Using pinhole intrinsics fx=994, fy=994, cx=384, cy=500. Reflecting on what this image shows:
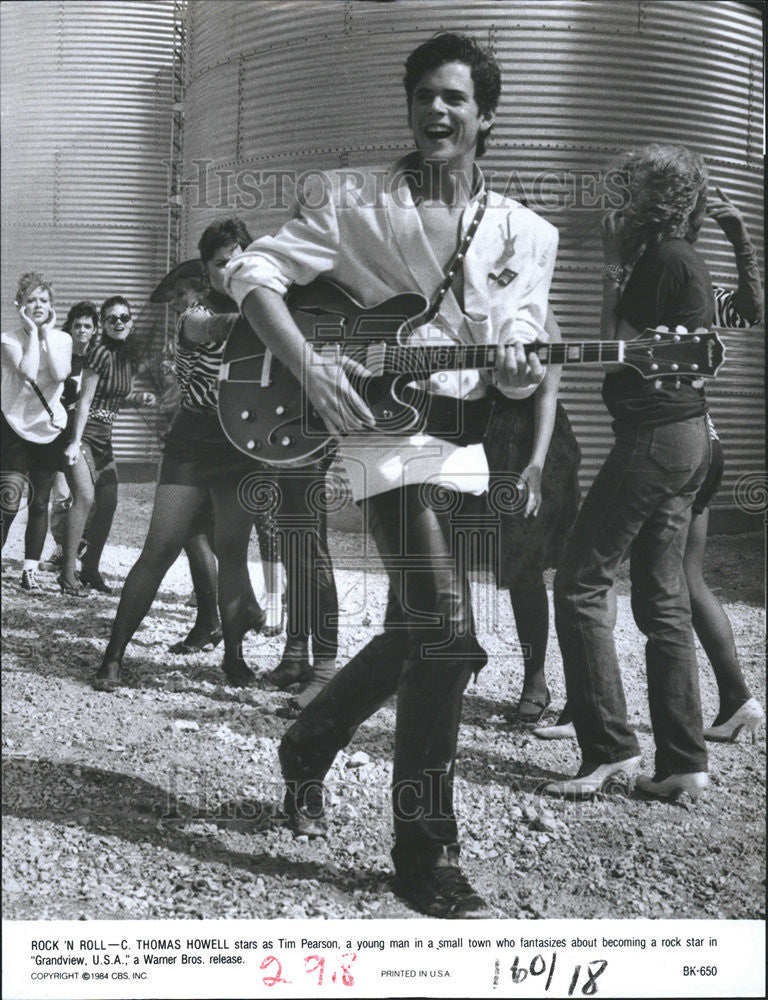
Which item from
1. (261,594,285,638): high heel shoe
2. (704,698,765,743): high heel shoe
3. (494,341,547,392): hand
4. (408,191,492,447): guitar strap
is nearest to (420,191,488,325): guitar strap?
(408,191,492,447): guitar strap

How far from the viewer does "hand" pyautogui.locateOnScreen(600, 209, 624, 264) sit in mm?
2695

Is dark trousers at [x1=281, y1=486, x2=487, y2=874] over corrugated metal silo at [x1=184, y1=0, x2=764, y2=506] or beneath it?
beneath

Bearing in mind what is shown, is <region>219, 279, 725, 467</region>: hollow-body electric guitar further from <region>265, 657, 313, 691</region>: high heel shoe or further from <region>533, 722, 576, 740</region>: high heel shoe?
<region>533, 722, 576, 740</region>: high heel shoe

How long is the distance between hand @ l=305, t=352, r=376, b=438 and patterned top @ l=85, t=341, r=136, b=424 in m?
0.84

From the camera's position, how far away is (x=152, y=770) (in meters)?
2.72

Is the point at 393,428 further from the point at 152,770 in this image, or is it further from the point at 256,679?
the point at 152,770

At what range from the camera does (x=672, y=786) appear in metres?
2.72

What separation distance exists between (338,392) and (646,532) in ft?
3.15

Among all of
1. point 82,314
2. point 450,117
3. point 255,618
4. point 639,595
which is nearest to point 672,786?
point 639,595

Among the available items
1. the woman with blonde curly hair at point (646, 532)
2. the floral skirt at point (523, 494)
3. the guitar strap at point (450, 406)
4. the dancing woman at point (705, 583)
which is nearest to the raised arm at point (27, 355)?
the guitar strap at point (450, 406)

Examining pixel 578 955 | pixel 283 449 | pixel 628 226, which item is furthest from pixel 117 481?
pixel 578 955

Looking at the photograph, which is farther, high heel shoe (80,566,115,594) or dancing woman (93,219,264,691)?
high heel shoe (80,566,115,594)

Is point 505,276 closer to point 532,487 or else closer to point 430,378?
point 430,378

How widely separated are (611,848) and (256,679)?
1066 millimetres
